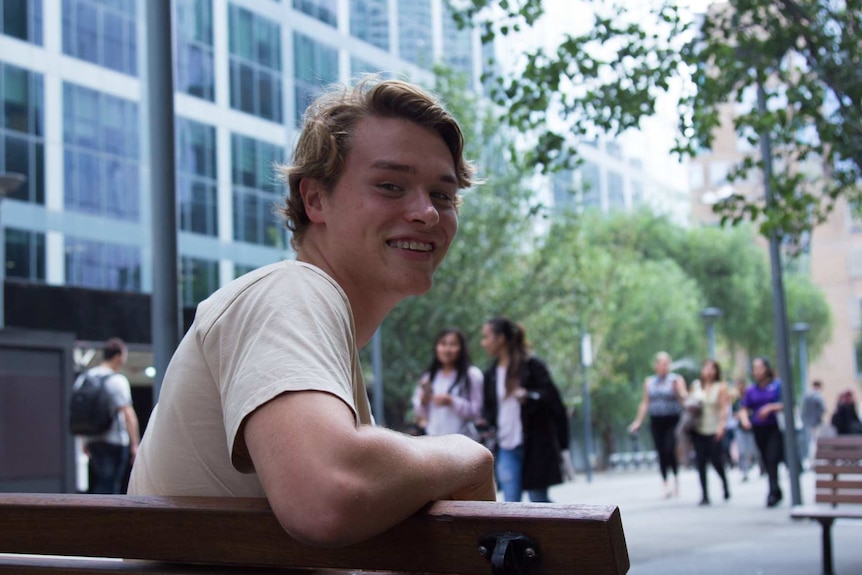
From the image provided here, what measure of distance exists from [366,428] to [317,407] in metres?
0.08

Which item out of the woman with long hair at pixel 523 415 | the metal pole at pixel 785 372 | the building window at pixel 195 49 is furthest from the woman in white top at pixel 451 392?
the building window at pixel 195 49

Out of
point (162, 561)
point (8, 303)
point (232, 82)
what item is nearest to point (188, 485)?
point (162, 561)

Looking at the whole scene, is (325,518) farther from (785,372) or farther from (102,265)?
(102,265)

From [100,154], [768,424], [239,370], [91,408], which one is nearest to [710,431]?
[768,424]

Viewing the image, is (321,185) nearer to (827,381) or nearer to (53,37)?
(53,37)

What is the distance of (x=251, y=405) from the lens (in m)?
1.61

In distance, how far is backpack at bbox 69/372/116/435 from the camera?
450 inches

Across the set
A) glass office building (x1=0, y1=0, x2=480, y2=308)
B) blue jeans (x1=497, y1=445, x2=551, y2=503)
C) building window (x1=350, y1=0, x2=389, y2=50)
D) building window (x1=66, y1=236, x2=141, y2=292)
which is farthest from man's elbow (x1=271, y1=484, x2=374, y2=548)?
building window (x1=350, y1=0, x2=389, y2=50)

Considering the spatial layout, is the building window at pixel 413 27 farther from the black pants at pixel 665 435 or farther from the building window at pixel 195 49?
the black pants at pixel 665 435

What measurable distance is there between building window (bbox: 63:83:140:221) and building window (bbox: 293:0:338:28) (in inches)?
298

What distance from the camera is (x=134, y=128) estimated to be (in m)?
28.4

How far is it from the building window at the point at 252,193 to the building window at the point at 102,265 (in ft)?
12.3

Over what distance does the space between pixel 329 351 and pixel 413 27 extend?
38311mm

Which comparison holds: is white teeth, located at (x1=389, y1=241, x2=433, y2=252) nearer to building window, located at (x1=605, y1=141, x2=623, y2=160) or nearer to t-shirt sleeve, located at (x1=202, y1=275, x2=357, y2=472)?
t-shirt sleeve, located at (x1=202, y1=275, x2=357, y2=472)
